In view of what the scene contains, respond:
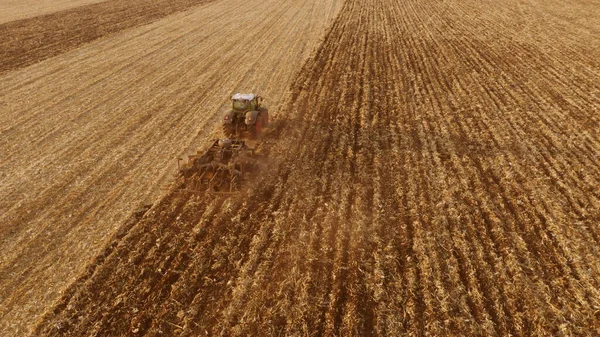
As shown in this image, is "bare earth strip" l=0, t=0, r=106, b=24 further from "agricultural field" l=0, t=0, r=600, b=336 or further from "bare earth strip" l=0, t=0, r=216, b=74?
"agricultural field" l=0, t=0, r=600, b=336

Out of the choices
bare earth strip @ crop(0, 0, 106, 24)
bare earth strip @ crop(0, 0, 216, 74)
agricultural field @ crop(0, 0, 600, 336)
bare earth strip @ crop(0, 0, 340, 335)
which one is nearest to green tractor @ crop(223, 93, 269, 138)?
agricultural field @ crop(0, 0, 600, 336)

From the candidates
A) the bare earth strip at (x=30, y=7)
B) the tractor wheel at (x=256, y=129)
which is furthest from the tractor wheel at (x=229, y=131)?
the bare earth strip at (x=30, y=7)

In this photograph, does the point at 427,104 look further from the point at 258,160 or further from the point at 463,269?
the point at 463,269

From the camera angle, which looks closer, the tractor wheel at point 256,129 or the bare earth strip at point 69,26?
the tractor wheel at point 256,129

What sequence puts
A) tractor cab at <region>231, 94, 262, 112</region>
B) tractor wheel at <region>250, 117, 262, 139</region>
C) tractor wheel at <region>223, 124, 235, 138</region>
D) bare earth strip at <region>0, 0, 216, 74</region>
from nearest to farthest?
tractor wheel at <region>250, 117, 262, 139</region>, tractor cab at <region>231, 94, 262, 112</region>, tractor wheel at <region>223, 124, 235, 138</region>, bare earth strip at <region>0, 0, 216, 74</region>

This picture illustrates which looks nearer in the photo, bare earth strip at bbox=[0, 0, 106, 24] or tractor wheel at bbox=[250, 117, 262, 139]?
tractor wheel at bbox=[250, 117, 262, 139]

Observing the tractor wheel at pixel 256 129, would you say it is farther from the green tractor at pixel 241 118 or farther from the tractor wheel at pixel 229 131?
the tractor wheel at pixel 229 131
